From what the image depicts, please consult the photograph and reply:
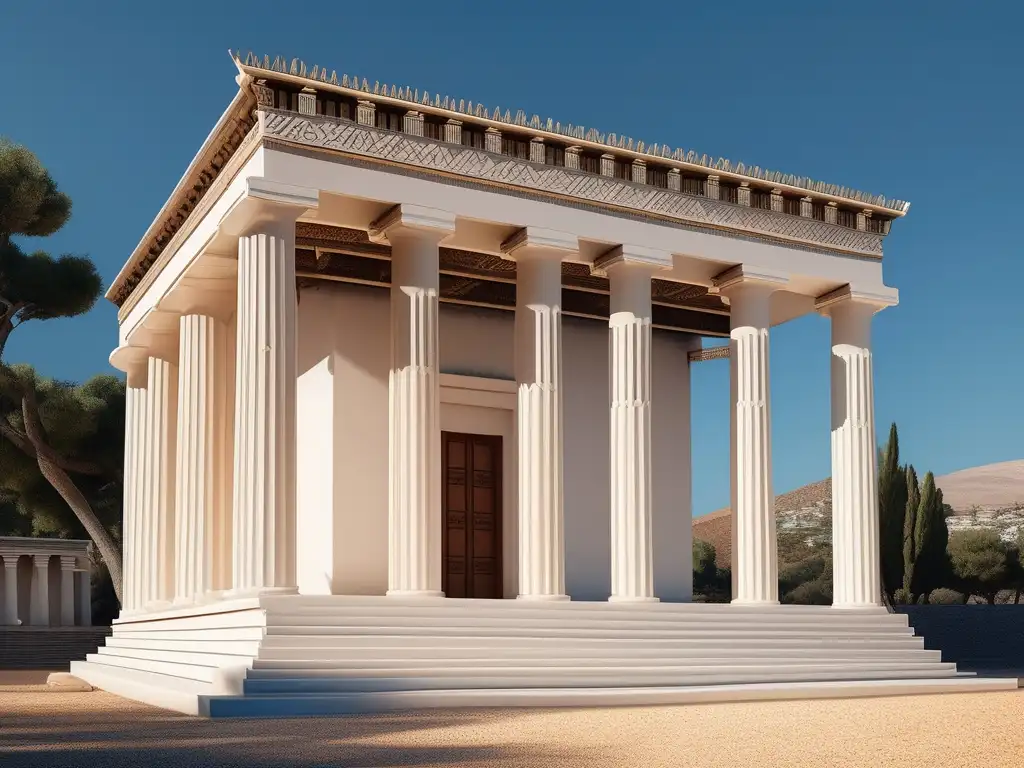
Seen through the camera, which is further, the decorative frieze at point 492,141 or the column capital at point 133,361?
the column capital at point 133,361

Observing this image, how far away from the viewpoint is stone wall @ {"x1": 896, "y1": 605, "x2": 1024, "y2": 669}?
94.0 ft

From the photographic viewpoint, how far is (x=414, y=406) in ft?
57.9

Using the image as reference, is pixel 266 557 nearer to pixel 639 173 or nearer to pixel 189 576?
pixel 189 576

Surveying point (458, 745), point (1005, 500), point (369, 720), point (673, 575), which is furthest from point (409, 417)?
point (1005, 500)

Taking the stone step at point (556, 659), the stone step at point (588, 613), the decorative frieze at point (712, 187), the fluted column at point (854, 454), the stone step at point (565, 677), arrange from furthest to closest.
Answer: the fluted column at point (854, 454)
the decorative frieze at point (712, 187)
the stone step at point (588, 613)
the stone step at point (556, 659)
the stone step at point (565, 677)

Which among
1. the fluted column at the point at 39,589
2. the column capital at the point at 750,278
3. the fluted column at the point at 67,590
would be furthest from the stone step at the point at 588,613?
the fluted column at the point at 67,590

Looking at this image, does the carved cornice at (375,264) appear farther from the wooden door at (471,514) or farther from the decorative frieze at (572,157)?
the wooden door at (471,514)

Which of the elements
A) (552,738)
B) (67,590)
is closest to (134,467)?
(552,738)

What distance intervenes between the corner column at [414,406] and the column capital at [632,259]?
2970mm

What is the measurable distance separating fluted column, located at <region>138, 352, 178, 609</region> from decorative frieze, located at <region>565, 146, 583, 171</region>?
9324mm

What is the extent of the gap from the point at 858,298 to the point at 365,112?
946 centimetres

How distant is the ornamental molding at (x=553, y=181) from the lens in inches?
678

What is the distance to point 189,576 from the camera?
841 inches

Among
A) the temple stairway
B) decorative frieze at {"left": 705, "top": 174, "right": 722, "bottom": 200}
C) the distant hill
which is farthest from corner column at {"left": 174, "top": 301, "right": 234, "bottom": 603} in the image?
the distant hill
